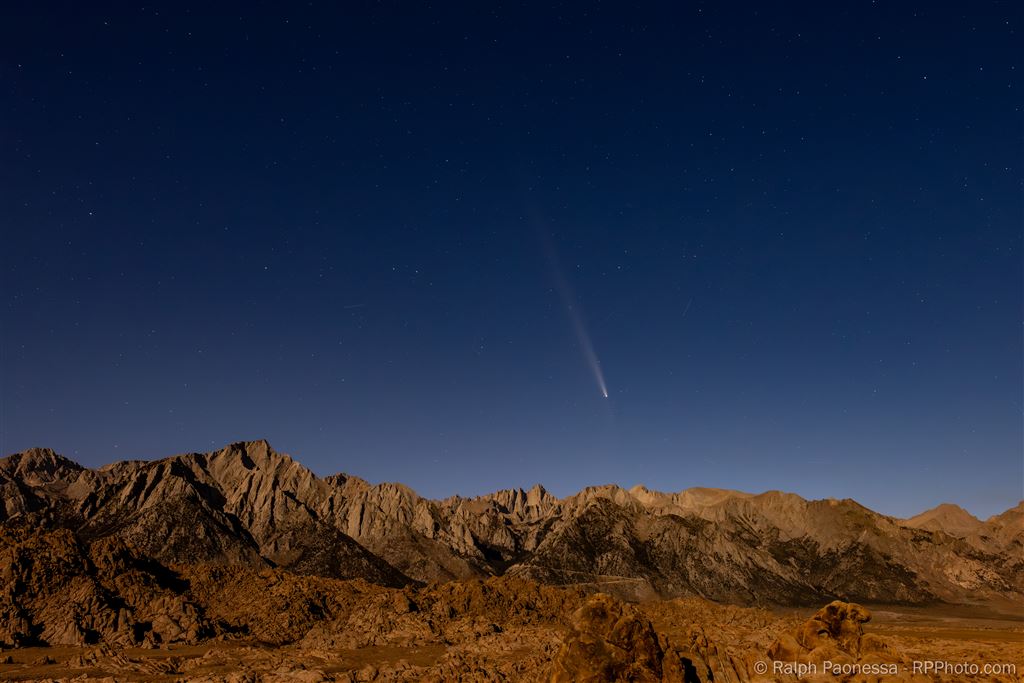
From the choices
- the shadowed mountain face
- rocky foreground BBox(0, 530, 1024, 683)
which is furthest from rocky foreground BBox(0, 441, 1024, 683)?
the shadowed mountain face

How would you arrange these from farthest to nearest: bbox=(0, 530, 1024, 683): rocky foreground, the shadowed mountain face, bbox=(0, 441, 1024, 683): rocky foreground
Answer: the shadowed mountain face < bbox=(0, 441, 1024, 683): rocky foreground < bbox=(0, 530, 1024, 683): rocky foreground

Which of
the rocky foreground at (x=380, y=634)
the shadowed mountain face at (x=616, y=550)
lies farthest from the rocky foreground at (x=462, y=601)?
the shadowed mountain face at (x=616, y=550)

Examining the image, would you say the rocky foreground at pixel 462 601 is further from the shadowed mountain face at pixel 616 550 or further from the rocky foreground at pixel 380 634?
the shadowed mountain face at pixel 616 550

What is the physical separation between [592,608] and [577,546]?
161 meters

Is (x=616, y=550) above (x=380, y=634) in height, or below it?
above

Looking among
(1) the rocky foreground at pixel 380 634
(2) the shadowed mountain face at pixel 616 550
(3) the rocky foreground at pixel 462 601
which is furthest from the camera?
(2) the shadowed mountain face at pixel 616 550

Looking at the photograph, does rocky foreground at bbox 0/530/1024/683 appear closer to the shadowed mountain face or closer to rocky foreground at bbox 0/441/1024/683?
rocky foreground at bbox 0/441/1024/683

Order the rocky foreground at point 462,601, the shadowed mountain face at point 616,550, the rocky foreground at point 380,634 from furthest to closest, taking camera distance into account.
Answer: the shadowed mountain face at point 616,550 → the rocky foreground at point 462,601 → the rocky foreground at point 380,634

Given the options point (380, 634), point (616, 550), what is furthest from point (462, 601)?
point (616, 550)

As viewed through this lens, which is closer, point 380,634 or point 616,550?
point 380,634

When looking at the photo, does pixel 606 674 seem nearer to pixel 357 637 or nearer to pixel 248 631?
pixel 357 637

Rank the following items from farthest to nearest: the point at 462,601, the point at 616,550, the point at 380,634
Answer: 1. the point at 616,550
2. the point at 462,601
3. the point at 380,634

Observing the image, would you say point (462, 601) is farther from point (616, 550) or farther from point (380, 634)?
point (616, 550)

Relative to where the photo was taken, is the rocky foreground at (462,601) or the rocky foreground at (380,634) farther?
the rocky foreground at (462,601)
